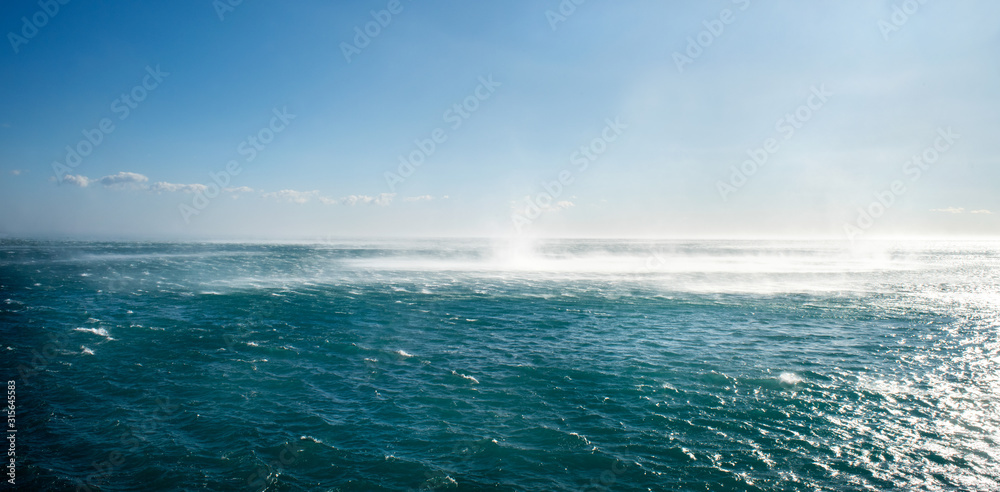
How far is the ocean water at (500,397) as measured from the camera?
20.6 metres

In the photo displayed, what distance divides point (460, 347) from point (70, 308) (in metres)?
54.9

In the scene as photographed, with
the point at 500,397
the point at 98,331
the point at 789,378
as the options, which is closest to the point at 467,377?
the point at 500,397

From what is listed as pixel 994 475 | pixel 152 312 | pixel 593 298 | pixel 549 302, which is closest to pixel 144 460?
pixel 994 475

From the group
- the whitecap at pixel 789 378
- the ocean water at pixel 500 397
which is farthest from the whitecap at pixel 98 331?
the whitecap at pixel 789 378

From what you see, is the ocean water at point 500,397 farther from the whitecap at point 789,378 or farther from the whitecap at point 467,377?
the whitecap at point 789,378

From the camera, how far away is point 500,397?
96.4 ft

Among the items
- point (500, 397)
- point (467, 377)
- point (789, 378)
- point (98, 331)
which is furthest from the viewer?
point (98, 331)

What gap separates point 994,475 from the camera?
20203 millimetres

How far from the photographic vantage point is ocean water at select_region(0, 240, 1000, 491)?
20641 millimetres

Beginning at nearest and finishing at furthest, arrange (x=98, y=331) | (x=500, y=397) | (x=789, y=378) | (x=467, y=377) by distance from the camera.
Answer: (x=500, y=397)
(x=789, y=378)
(x=467, y=377)
(x=98, y=331)

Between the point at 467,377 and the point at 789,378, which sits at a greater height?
the point at 789,378

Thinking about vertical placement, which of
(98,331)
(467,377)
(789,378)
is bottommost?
(98,331)

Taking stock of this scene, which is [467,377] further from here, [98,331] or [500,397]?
[98,331]

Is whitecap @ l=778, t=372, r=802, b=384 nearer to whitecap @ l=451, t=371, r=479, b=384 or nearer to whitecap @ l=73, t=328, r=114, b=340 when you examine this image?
whitecap @ l=451, t=371, r=479, b=384
